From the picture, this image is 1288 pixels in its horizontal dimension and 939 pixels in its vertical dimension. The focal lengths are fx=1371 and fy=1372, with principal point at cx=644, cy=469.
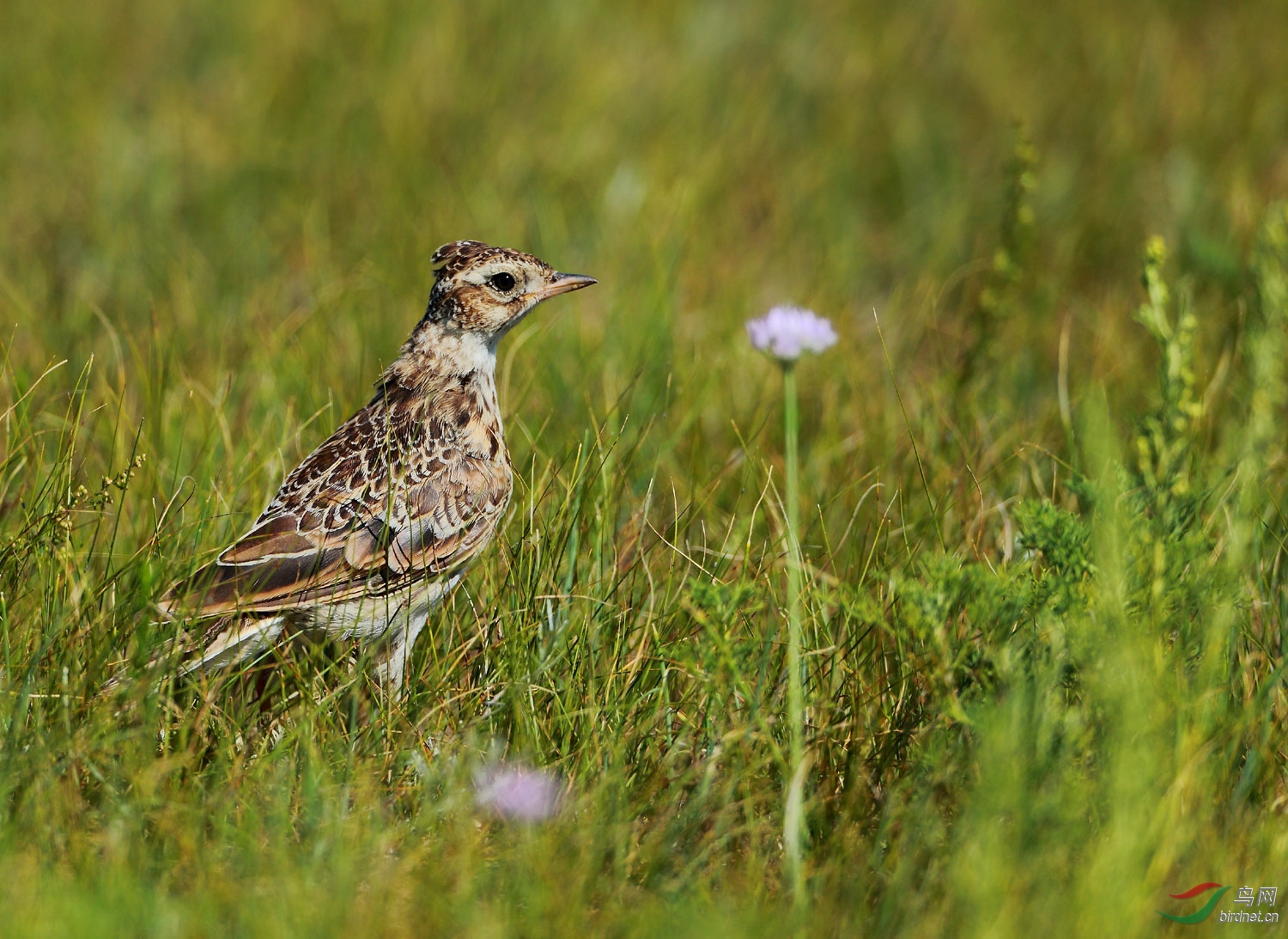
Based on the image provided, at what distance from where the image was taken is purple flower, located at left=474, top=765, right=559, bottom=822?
3.29 metres

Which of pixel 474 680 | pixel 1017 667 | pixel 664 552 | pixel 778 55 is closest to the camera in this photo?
pixel 1017 667

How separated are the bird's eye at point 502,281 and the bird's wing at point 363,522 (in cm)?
58

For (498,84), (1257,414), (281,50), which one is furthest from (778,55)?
(1257,414)

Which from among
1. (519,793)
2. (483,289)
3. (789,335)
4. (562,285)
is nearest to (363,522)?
(483,289)

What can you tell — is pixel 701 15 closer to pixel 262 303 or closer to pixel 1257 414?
pixel 262 303

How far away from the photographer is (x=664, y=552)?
4.80 meters

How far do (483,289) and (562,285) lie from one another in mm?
313

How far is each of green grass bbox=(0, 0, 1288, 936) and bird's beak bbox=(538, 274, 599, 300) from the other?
49cm

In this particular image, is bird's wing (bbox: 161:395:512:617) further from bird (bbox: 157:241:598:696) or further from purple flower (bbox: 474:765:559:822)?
purple flower (bbox: 474:765:559:822)

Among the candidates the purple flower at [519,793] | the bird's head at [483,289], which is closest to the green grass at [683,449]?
the purple flower at [519,793]

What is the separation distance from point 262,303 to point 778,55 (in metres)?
4.81

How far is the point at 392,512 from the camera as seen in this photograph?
4.47 meters

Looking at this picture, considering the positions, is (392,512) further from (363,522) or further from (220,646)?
(220,646)

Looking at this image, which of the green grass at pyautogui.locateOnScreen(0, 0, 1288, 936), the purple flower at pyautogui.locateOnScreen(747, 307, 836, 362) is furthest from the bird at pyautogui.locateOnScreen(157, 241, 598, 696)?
the purple flower at pyautogui.locateOnScreen(747, 307, 836, 362)
